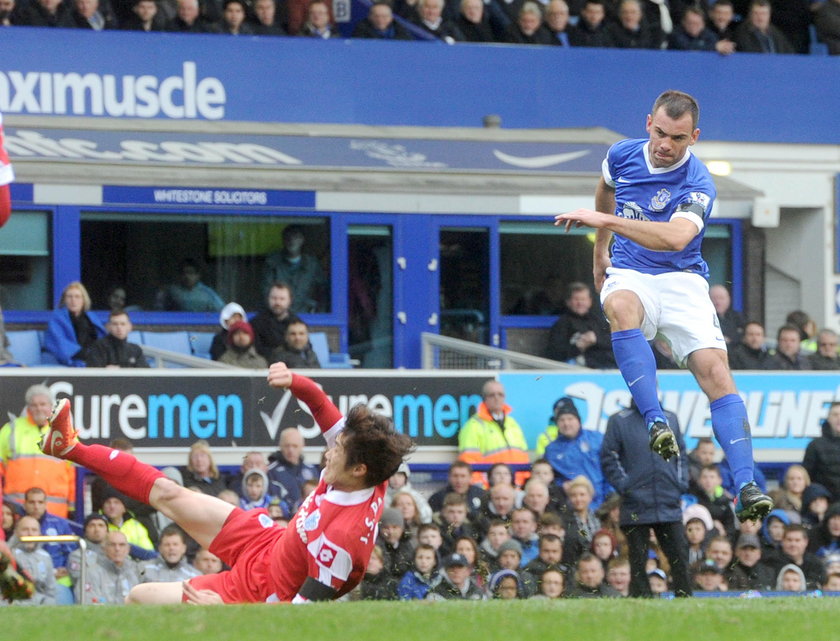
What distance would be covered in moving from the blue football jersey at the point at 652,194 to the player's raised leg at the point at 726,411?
17.7 inches

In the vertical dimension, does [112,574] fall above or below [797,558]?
above

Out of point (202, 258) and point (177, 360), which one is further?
point (202, 258)

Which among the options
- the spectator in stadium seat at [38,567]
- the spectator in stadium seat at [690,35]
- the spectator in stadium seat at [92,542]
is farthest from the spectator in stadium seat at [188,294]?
the spectator in stadium seat at [690,35]

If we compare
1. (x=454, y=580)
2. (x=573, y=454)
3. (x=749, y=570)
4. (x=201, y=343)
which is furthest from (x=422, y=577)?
(x=201, y=343)

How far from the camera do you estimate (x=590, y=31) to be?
17578mm

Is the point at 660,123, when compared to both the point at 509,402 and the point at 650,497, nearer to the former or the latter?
the point at 650,497

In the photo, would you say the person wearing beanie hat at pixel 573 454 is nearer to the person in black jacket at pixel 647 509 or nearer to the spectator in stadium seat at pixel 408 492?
the spectator in stadium seat at pixel 408 492

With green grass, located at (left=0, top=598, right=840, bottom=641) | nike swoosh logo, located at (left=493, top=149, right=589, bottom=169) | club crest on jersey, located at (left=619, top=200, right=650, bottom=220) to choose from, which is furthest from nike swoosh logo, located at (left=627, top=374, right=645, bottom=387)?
nike swoosh logo, located at (left=493, top=149, right=589, bottom=169)

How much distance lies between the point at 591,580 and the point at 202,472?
112 inches

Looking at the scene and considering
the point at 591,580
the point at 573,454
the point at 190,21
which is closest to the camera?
the point at 591,580

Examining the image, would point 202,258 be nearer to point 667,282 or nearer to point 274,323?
point 274,323

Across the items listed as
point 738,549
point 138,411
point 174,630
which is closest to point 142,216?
point 138,411

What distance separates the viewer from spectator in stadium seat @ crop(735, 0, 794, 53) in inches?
712

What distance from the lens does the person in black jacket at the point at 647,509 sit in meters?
10.2
